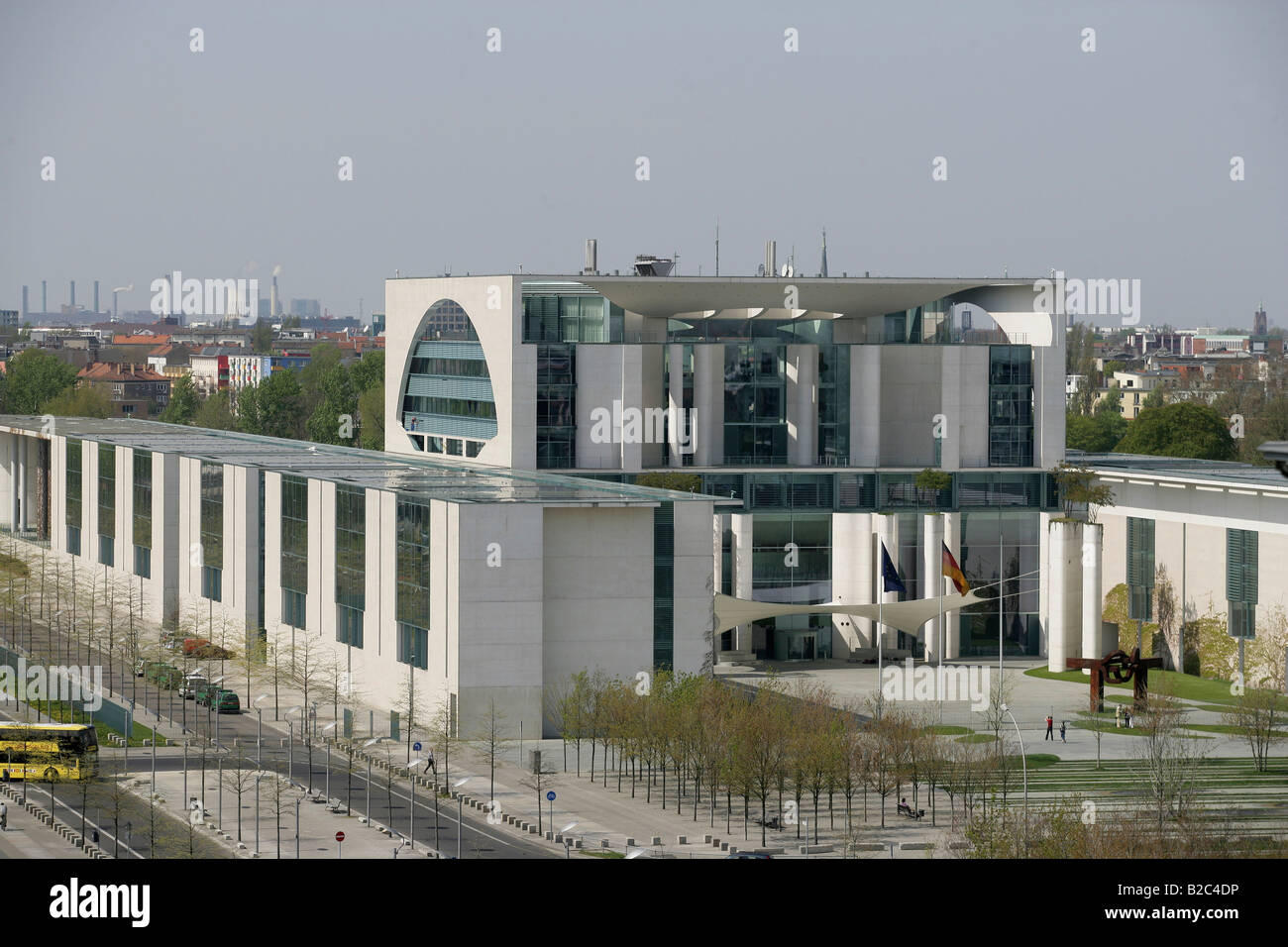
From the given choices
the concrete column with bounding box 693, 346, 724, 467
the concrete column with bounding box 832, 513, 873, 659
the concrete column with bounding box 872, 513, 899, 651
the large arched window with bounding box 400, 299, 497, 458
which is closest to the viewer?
the concrete column with bounding box 872, 513, 899, 651

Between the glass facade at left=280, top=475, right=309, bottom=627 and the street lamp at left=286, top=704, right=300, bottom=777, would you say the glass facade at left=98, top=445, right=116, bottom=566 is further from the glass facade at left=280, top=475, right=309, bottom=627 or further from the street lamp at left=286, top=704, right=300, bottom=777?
the street lamp at left=286, top=704, right=300, bottom=777

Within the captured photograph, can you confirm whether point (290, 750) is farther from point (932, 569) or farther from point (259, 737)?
point (932, 569)

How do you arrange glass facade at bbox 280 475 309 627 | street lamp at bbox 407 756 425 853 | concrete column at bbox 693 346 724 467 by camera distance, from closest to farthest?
street lamp at bbox 407 756 425 853 → glass facade at bbox 280 475 309 627 → concrete column at bbox 693 346 724 467

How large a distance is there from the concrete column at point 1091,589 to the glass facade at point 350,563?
2571cm

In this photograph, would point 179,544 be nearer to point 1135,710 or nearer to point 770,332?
point 770,332

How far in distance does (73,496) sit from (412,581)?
36.9m

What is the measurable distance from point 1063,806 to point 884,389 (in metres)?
35.3

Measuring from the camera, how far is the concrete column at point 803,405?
7312 centimetres

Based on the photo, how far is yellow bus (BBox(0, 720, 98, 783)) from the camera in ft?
153

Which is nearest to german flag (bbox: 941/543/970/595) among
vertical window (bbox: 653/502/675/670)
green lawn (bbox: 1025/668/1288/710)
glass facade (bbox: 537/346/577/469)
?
green lawn (bbox: 1025/668/1288/710)

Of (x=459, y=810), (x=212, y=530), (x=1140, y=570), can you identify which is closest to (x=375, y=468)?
(x=212, y=530)

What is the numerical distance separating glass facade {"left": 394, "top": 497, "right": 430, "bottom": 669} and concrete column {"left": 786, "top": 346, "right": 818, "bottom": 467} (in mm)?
22274

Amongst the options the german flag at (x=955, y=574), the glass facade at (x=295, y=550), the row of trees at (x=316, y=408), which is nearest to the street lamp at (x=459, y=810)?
the glass facade at (x=295, y=550)
